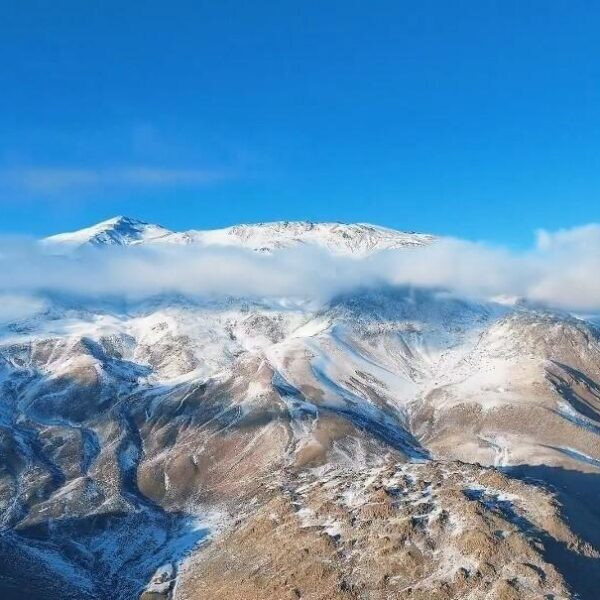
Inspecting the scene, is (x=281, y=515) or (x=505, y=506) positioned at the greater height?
(x=505, y=506)

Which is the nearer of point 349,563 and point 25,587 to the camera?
point 349,563

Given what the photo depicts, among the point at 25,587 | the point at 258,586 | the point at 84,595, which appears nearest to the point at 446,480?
the point at 258,586

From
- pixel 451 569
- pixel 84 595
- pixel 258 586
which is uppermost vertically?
pixel 451 569

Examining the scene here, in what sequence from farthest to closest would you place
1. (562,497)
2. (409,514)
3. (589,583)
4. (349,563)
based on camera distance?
(562,497) < (409,514) < (349,563) < (589,583)

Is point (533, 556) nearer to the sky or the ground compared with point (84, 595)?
nearer to the sky

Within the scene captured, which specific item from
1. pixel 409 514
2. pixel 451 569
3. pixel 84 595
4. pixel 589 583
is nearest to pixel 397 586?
pixel 451 569

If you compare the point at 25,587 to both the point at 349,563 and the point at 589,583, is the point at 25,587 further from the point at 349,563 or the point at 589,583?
the point at 589,583

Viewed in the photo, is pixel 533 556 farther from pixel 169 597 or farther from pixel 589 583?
pixel 169 597

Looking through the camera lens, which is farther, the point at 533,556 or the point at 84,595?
the point at 84,595

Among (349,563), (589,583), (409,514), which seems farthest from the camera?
(409,514)
